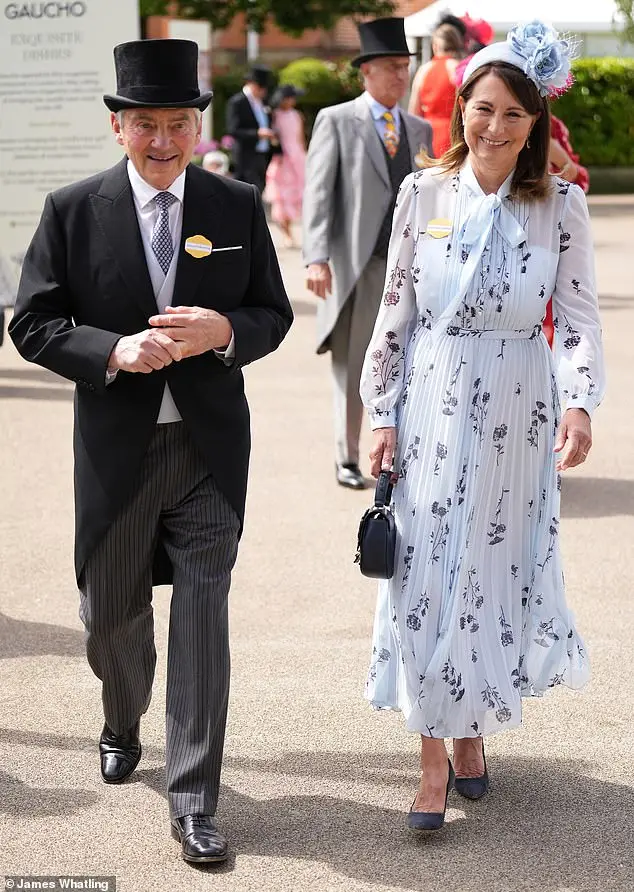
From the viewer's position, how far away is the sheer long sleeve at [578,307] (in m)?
4.37

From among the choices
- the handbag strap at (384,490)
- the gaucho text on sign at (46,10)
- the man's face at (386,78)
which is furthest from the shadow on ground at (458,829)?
the gaucho text on sign at (46,10)

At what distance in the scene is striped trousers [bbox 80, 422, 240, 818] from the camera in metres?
4.16

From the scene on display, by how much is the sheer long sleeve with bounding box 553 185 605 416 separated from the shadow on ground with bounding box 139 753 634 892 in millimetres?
1128

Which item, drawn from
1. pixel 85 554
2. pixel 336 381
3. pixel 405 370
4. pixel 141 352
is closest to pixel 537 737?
pixel 405 370

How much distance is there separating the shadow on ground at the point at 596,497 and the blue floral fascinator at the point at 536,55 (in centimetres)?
398

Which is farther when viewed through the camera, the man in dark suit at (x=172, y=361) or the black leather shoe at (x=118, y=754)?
the black leather shoe at (x=118, y=754)

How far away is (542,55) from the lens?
13.9ft

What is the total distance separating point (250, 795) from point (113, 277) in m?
1.55

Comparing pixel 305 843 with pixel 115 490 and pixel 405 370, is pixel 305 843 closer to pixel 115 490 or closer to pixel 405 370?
pixel 115 490

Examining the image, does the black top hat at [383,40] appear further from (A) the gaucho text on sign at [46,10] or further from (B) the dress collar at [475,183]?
(A) the gaucho text on sign at [46,10]

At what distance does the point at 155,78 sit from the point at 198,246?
44 centimetres

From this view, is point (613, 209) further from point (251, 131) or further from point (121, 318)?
point (121, 318)

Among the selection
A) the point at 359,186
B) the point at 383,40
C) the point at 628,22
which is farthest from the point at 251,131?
the point at 359,186

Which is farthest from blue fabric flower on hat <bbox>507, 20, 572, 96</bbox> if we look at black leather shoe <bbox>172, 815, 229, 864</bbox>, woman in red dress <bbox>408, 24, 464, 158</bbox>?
woman in red dress <bbox>408, 24, 464, 158</bbox>
